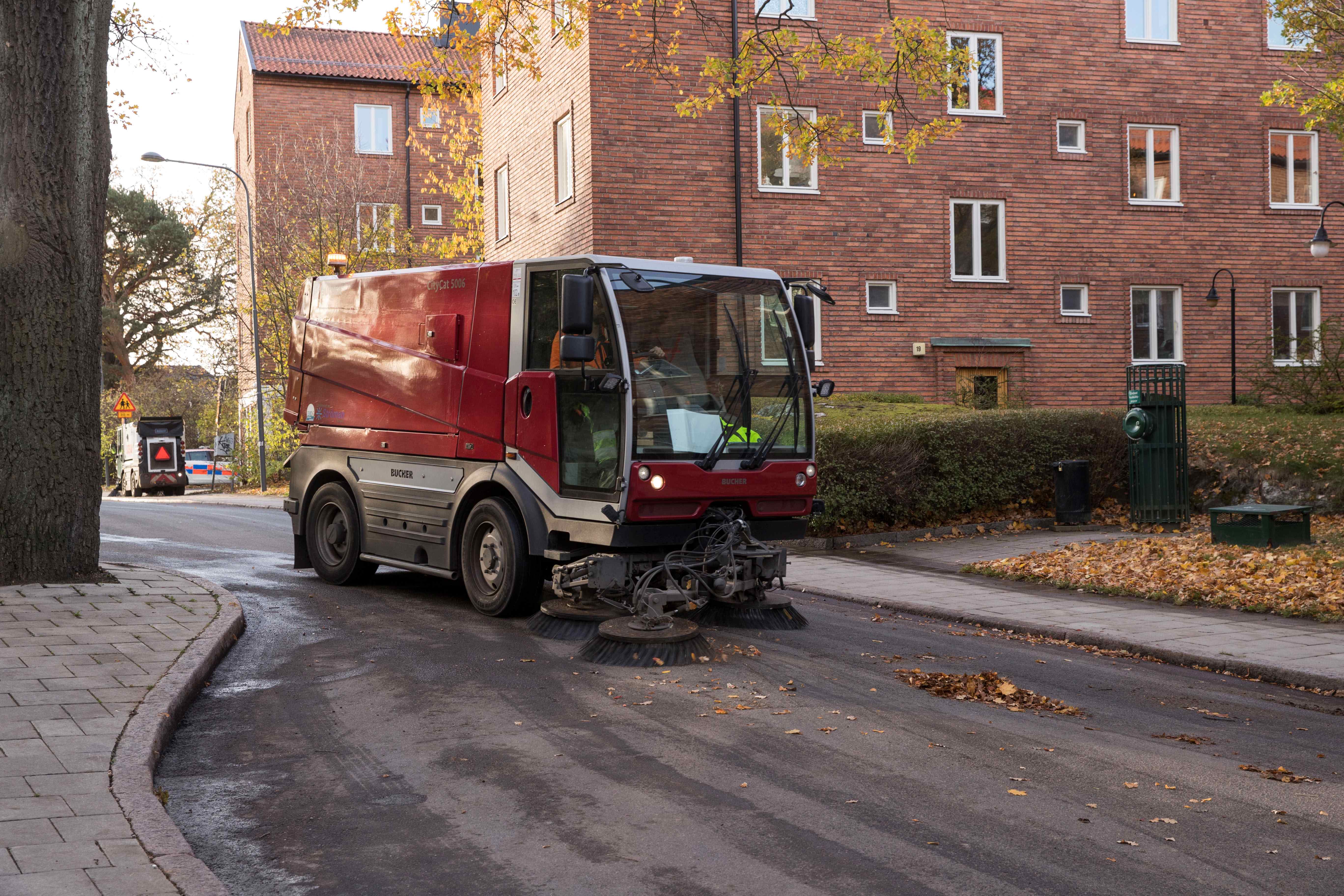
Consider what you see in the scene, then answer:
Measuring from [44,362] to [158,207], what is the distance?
140 ft

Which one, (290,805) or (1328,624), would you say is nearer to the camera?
(290,805)

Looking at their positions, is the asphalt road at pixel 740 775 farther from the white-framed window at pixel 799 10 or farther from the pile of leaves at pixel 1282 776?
the white-framed window at pixel 799 10

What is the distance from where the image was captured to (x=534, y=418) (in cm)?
922

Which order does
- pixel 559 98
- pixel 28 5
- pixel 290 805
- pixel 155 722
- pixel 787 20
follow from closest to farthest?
1. pixel 290 805
2. pixel 155 722
3. pixel 28 5
4. pixel 787 20
5. pixel 559 98

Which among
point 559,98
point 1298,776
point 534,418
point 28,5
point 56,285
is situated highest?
point 559,98

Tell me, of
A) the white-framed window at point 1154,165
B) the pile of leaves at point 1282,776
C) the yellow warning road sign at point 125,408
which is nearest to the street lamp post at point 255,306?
the yellow warning road sign at point 125,408

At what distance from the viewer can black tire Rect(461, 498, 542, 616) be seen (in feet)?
30.9

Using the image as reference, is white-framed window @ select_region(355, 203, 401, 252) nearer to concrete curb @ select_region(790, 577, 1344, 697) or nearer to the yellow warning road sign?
the yellow warning road sign

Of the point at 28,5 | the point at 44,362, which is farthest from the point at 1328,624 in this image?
the point at 28,5

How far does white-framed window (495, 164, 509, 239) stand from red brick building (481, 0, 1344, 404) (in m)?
0.75

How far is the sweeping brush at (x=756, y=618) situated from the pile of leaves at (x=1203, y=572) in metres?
3.48

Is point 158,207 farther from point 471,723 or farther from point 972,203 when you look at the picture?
point 471,723

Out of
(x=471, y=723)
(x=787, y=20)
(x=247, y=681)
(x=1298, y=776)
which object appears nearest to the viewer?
(x=1298, y=776)

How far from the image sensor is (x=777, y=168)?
23.0 metres
